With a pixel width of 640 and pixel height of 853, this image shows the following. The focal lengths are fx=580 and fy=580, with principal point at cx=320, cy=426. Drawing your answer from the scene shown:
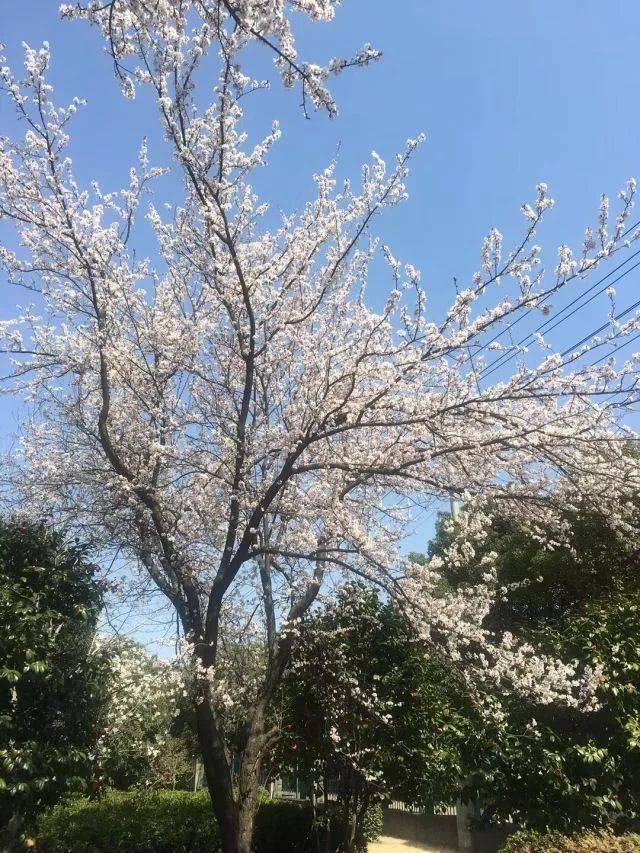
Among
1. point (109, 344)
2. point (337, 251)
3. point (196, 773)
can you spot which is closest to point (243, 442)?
point (109, 344)

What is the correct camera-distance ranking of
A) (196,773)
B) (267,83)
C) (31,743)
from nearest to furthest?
(267,83), (31,743), (196,773)

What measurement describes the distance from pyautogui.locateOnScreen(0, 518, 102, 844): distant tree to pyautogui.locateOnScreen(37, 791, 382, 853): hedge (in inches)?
113

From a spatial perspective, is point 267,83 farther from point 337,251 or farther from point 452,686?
point 452,686

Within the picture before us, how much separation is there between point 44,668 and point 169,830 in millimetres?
5454

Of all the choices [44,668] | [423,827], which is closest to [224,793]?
[44,668]

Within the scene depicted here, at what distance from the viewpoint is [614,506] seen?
5488 mm

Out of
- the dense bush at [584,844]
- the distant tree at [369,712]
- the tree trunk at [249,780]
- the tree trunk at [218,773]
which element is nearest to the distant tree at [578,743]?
the distant tree at [369,712]

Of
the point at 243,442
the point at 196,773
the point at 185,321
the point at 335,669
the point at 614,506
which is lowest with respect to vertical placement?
the point at 196,773

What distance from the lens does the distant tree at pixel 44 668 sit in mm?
4730

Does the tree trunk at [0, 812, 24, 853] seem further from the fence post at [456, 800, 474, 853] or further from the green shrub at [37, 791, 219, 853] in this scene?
the fence post at [456, 800, 474, 853]

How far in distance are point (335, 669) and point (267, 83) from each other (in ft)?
20.6

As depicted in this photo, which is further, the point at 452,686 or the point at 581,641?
the point at 452,686

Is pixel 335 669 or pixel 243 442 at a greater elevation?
pixel 243 442

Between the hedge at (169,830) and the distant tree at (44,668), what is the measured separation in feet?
9.39
